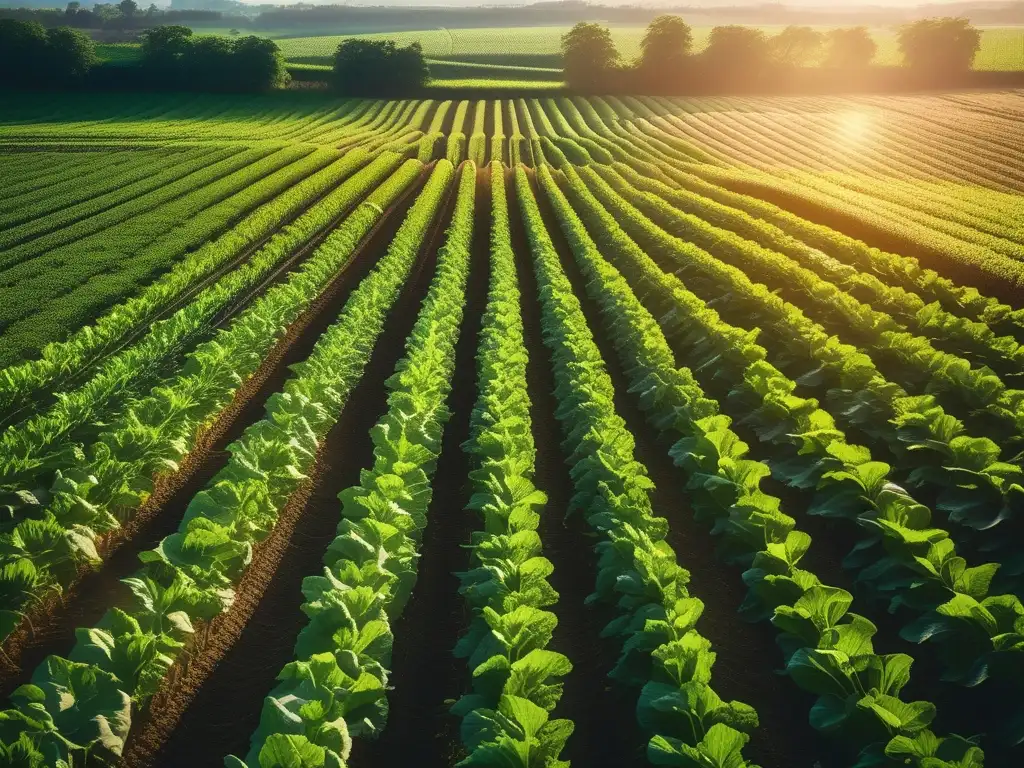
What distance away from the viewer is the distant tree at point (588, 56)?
262 ft

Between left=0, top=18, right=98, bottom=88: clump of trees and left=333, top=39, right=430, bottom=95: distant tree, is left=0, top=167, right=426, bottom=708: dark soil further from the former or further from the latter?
left=0, top=18, right=98, bottom=88: clump of trees

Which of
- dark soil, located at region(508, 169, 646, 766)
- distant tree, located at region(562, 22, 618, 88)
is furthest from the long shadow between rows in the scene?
distant tree, located at region(562, 22, 618, 88)

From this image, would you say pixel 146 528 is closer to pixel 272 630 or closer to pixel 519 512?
pixel 272 630

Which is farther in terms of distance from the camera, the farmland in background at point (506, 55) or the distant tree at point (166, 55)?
the farmland in background at point (506, 55)

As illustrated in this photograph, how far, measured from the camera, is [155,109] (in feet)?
211

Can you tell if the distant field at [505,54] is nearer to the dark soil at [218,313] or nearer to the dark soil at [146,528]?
the dark soil at [218,313]

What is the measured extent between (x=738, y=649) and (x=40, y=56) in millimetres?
86690

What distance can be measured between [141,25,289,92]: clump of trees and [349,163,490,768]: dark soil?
7655 cm

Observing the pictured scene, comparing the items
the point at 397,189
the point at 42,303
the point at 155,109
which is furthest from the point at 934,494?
the point at 155,109

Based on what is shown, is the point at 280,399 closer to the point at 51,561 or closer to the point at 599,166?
the point at 51,561

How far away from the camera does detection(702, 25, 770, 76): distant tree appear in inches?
3231

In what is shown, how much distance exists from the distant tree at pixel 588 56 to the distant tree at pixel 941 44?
3769 cm

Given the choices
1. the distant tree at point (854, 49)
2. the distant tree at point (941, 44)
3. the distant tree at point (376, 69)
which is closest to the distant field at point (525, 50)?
the distant tree at point (854, 49)

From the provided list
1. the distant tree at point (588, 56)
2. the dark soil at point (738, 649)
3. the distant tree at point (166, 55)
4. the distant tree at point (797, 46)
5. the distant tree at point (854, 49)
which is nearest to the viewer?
the dark soil at point (738, 649)
